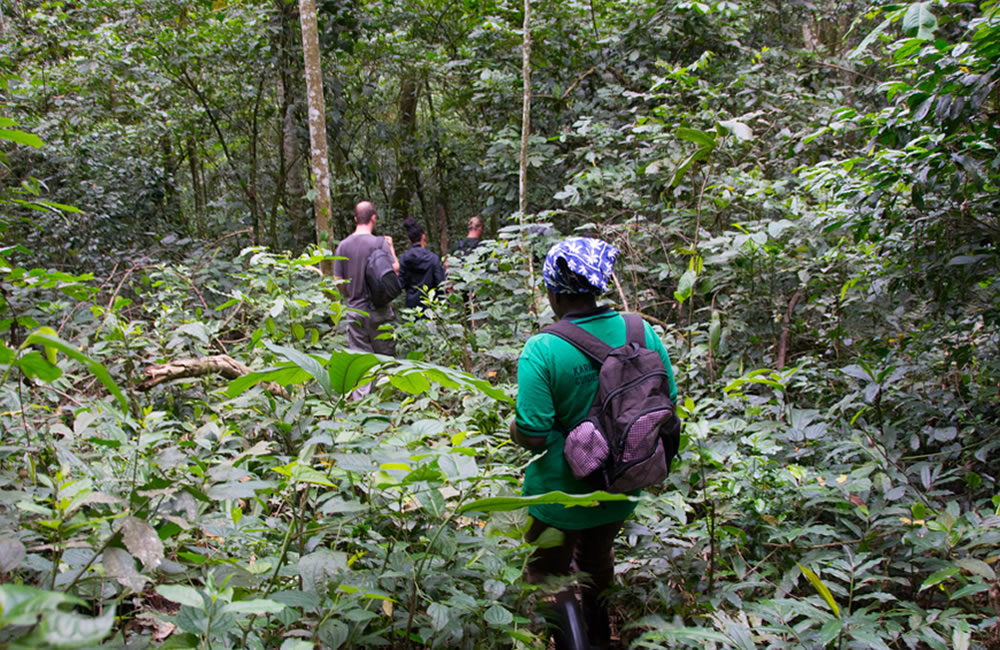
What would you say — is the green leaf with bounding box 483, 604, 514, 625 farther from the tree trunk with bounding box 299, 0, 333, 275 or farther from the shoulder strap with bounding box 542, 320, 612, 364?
the tree trunk with bounding box 299, 0, 333, 275

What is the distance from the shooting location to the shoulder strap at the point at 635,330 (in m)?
2.36

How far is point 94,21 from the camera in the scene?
31.3 ft

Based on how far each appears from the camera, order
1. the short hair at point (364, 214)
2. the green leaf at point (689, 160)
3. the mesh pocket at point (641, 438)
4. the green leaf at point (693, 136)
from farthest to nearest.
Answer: the short hair at point (364, 214)
the green leaf at point (689, 160)
the green leaf at point (693, 136)
the mesh pocket at point (641, 438)

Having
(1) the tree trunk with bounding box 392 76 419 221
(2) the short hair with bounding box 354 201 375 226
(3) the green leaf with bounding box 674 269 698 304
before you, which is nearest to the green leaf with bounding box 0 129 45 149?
(3) the green leaf with bounding box 674 269 698 304

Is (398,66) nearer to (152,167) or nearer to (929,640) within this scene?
(152,167)

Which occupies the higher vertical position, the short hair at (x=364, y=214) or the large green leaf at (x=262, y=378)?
the large green leaf at (x=262, y=378)

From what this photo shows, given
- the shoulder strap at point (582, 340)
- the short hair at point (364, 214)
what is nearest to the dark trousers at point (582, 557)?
the shoulder strap at point (582, 340)

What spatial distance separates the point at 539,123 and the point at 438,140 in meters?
3.25

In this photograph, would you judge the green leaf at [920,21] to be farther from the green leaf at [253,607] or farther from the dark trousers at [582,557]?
the green leaf at [253,607]

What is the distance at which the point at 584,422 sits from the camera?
2.22 metres

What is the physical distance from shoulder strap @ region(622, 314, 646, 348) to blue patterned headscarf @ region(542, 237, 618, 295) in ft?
0.54

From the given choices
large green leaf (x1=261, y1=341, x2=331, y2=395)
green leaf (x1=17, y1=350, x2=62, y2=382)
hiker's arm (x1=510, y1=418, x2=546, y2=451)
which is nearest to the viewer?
green leaf (x1=17, y1=350, x2=62, y2=382)

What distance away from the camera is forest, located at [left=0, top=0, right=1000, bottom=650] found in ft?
4.99

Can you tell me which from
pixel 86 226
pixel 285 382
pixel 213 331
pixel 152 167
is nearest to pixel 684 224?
pixel 213 331
